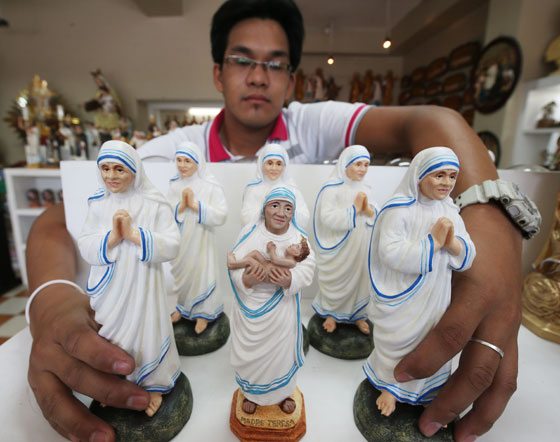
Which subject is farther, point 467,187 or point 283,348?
point 467,187

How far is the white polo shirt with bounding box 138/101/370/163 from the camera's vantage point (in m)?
1.95

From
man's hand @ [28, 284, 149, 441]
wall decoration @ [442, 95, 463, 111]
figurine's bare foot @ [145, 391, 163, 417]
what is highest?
wall decoration @ [442, 95, 463, 111]

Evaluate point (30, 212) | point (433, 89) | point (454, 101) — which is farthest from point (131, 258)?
point (433, 89)

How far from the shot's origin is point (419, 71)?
18.0ft

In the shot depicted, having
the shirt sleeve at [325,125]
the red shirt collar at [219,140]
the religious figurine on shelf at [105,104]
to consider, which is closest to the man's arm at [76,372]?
the red shirt collar at [219,140]

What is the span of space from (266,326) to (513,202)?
101 centimetres

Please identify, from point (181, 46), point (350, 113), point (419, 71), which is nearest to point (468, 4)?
point (419, 71)

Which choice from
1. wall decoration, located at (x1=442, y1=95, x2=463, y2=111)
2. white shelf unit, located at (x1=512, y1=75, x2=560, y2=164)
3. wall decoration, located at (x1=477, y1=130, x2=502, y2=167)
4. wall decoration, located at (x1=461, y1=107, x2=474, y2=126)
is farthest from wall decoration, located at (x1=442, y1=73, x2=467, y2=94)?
white shelf unit, located at (x1=512, y1=75, x2=560, y2=164)

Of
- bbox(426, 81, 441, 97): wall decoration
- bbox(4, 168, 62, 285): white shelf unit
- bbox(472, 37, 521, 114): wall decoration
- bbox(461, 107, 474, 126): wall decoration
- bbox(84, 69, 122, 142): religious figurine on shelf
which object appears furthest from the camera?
bbox(426, 81, 441, 97): wall decoration

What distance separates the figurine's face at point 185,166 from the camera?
4.29 ft

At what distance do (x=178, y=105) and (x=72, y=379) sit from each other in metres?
4.76

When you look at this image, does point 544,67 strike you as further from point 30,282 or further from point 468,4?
point 30,282

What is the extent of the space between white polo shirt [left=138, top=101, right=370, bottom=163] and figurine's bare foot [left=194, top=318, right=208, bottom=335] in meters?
1.03

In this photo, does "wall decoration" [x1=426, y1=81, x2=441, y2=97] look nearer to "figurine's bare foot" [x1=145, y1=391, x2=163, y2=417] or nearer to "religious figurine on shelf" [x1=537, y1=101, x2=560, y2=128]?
"religious figurine on shelf" [x1=537, y1=101, x2=560, y2=128]
